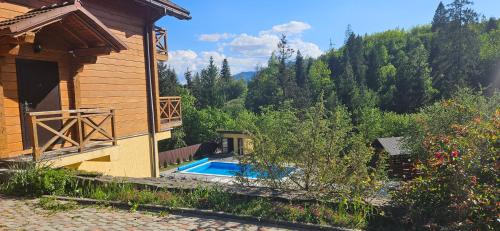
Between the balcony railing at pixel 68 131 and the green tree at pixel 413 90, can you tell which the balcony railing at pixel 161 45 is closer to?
the balcony railing at pixel 68 131

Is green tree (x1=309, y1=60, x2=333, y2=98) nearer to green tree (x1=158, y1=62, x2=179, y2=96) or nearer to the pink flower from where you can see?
green tree (x1=158, y1=62, x2=179, y2=96)

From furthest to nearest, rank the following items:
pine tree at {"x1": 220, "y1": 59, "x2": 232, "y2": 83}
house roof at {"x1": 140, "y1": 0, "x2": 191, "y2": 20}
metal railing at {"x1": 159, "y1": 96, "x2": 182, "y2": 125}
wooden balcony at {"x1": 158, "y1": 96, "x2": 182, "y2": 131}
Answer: pine tree at {"x1": 220, "y1": 59, "x2": 232, "y2": 83} → metal railing at {"x1": 159, "y1": 96, "x2": 182, "y2": 125} → wooden balcony at {"x1": 158, "y1": 96, "x2": 182, "y2": 131} → house roof at {"x1": 140, "y1": 0, "x2": 191, "y2": 20}

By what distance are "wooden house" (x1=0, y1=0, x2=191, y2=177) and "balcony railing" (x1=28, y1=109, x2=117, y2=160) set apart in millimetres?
22

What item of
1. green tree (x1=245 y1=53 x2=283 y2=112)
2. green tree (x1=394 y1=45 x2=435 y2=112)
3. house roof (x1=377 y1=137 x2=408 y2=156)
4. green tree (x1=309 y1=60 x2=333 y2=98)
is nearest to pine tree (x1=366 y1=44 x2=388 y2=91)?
green tree (x1=309 y1=60 x2=333 y2=98)

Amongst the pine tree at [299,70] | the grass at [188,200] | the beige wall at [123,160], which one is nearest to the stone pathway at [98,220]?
the grass at [188,200]

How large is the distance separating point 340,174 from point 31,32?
643 centimetres

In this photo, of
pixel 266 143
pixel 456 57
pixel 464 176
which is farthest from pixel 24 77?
pixel 456 57

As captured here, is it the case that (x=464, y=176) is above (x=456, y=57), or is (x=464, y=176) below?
below

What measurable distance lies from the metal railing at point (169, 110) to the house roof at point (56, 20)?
4961 millimetres

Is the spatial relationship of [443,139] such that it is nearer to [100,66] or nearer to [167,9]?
[100,66]

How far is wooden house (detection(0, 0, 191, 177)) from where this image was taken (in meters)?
7.36

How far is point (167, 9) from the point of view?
39.1 ft

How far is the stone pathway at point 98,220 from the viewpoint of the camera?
5277 millimetres

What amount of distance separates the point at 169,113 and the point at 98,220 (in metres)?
8.37
